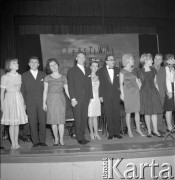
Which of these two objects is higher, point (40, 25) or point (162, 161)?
point (40, 25)

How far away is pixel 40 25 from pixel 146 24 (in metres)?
3.56

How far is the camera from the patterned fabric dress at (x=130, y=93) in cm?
445

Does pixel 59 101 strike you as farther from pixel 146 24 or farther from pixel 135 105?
pixel 146 24

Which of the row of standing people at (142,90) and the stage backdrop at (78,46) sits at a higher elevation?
the stage backdrop at (78,46)

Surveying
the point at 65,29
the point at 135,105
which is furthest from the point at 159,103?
the point at 65,29

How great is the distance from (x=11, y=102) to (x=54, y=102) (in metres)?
0.66

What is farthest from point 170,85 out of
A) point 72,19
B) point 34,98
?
point 72,19

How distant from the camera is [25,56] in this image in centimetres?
837

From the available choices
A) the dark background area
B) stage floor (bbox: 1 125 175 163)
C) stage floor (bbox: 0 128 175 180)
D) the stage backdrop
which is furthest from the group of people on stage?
the stage backdrop

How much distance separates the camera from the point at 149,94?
4488 millimetres

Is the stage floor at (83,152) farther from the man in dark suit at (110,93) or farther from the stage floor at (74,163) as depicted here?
the man in dark suit at (110,93)

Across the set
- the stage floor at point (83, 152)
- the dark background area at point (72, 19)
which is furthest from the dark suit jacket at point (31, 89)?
the dark background area at point (72, 19)

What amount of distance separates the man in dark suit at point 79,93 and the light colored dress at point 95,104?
0.18 meters

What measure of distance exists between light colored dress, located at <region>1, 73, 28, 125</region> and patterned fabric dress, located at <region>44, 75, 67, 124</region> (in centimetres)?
43
